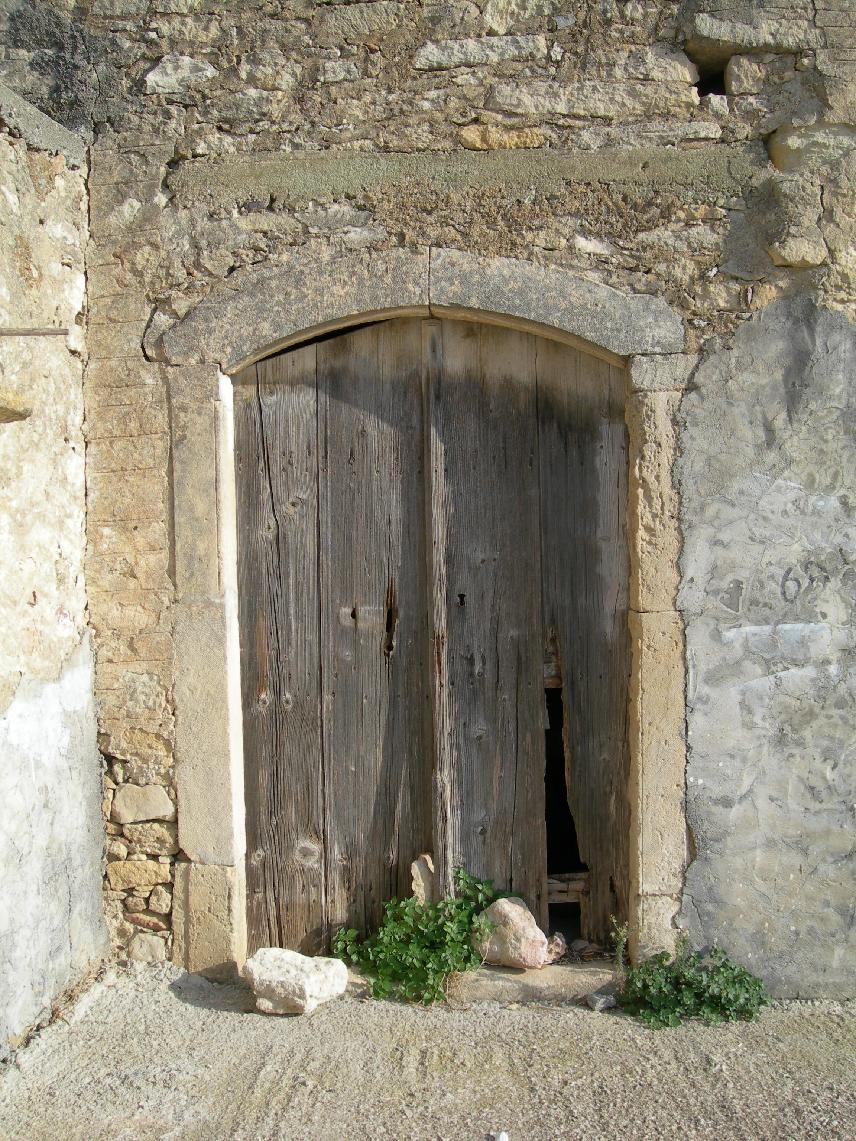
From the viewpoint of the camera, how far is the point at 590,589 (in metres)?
3.45

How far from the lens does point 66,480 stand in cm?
330

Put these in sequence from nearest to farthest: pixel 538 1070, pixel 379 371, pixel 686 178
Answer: pixel 538 1070 < pixel 686 178 < pixel 379 371

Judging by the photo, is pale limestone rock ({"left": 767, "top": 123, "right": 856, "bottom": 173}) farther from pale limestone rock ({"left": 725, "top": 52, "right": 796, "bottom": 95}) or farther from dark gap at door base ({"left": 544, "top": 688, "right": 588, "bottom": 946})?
dark gap at door base ({"left": 544, "top": 688, "right": 588, "bottom": 946})

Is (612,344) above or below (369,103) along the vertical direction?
below

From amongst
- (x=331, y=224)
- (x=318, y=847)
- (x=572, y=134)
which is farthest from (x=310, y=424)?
(x=318, y=847)

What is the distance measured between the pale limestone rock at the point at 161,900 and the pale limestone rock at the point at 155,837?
0.44 feet

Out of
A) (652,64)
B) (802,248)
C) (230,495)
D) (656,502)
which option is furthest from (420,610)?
(652,64)

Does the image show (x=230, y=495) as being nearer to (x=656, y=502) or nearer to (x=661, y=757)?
(x=656, y=502)

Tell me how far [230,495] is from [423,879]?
5.36 feet

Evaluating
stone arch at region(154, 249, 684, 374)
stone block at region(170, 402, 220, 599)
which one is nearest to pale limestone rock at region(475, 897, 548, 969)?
stone block at region(170, 402, 220, 599)

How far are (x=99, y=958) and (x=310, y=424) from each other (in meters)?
2.13

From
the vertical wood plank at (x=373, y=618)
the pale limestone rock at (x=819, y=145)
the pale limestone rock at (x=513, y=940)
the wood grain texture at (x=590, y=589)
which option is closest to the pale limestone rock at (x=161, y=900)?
the vertical wood plank at (x=373, y=618)

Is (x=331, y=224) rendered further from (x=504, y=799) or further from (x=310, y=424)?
(x=504, y=799)

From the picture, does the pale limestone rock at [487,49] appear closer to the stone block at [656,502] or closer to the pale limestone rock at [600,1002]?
the stone block at [656,502]
